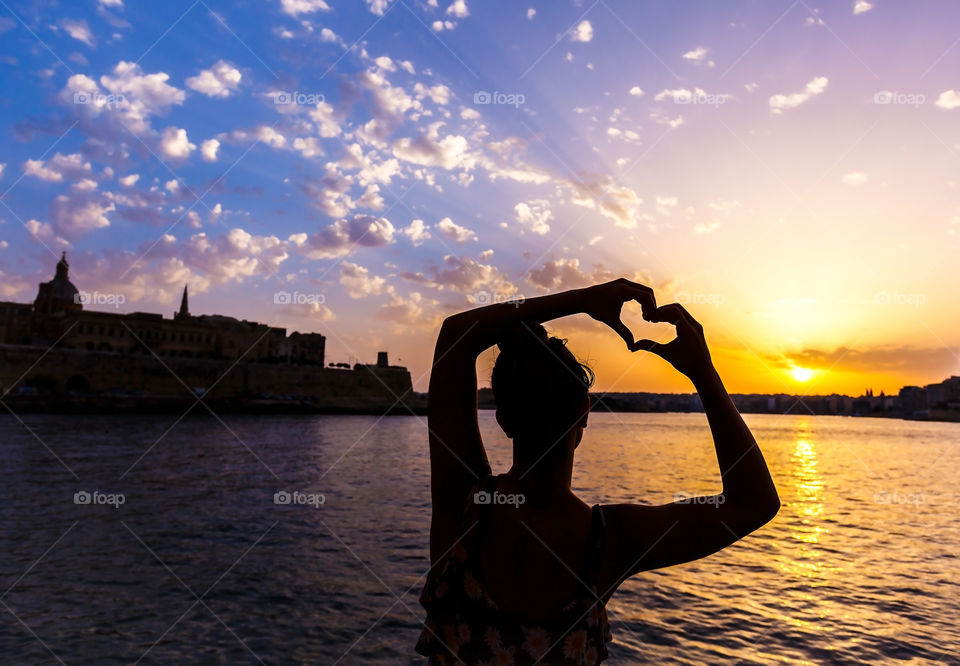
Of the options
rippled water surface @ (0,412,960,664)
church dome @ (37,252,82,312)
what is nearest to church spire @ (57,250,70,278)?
church dome @ (37,252,82,312)

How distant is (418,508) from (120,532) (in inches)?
273

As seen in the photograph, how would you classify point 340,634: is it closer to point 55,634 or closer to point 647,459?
point 55,634

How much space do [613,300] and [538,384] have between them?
10.4 inches

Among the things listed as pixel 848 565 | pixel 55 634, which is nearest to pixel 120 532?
pixel 55 634

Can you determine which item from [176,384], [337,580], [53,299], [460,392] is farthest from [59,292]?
[460,392]

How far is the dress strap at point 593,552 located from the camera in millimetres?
1335

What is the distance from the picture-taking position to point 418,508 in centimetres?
1609
